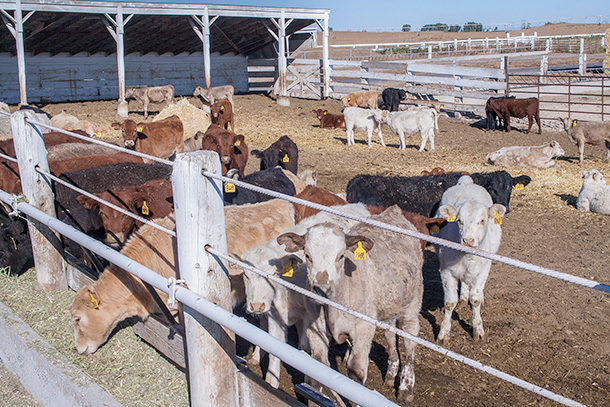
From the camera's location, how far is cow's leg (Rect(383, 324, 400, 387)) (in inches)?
197

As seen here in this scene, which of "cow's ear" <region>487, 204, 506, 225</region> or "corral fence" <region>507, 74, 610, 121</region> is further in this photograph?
A: "corral fence" <region>507, 74, 610, 121</region>

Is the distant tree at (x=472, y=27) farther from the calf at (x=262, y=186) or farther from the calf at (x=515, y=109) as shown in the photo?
the calf at (x=262, y=186)

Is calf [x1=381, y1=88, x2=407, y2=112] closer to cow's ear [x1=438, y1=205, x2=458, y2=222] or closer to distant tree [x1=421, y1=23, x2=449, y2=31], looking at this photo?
cow's ear [x1=438, y1=205, x2=458, y2=222]

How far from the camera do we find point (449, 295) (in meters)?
6.04

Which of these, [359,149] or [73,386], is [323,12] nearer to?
[359,149]

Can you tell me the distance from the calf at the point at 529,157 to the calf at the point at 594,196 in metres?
3.26

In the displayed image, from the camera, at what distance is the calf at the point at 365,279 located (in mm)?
3840

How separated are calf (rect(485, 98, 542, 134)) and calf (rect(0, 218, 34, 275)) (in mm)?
15991

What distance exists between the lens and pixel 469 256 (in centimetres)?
590

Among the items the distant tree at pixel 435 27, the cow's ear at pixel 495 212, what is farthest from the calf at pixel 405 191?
the distant tree at pixel 435 27

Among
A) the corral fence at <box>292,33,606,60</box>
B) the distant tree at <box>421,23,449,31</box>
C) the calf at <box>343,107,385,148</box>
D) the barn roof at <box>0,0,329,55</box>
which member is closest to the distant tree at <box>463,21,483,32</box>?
the distant tree at <box>421,23,449,31</box>

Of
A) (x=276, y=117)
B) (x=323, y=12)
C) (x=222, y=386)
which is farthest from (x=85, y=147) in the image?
(x=323, y=12)

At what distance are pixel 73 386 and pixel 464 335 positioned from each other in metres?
3.81

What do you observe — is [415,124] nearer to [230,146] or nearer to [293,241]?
[230,146]
